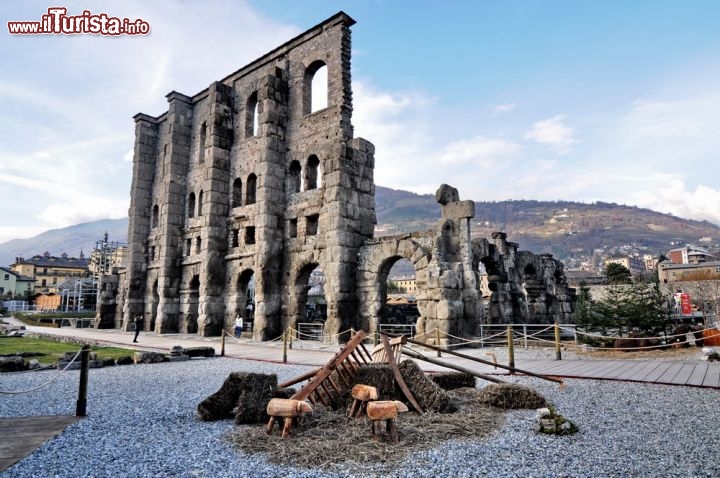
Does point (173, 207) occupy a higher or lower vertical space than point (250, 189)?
lower

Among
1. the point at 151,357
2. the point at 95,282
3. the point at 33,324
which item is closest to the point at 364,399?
the point at 151,357

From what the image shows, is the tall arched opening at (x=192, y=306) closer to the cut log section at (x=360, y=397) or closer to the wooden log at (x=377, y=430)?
the cut log section at (x=360, y=397)

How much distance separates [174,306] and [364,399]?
22.9 meters

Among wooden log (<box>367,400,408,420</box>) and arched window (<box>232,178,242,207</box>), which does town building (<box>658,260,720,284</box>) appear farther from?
wooden log (<box>367,400,408,420</box>)

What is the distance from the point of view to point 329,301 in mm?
17609

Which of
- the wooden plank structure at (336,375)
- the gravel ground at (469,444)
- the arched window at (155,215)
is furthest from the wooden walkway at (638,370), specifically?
the arched window at (155,215)

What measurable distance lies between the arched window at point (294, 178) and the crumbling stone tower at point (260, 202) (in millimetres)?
48

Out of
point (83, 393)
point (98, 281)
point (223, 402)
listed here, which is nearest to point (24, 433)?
point (83, 393)

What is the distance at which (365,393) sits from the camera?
208 inches

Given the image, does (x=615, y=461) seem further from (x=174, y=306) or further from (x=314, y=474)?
(x=174, y=306)

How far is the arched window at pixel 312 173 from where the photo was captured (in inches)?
815

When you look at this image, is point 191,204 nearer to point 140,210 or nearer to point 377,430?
point 140,210

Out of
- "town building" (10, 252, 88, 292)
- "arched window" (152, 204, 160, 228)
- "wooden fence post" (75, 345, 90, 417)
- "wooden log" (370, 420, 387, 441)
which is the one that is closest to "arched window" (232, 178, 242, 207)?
"arched window" (152, 204, 160, 228)

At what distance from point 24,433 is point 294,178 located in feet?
55.9
